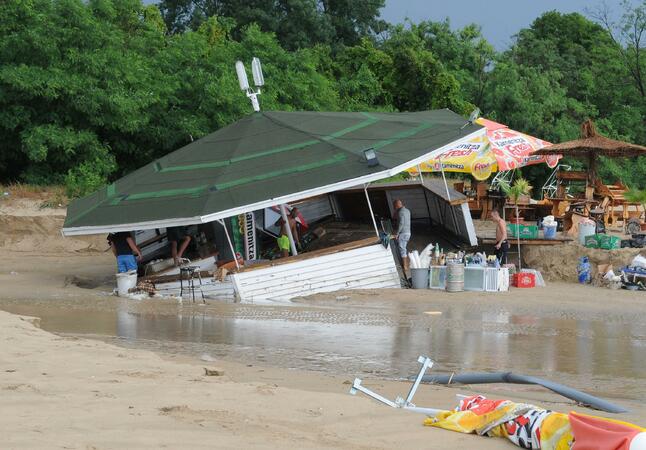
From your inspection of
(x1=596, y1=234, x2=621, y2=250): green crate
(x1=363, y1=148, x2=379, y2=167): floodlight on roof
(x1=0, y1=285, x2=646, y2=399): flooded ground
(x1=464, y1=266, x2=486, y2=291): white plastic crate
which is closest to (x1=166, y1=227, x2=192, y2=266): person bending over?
(x1=0, y1=285, x2=646, y2=399): flooded ground

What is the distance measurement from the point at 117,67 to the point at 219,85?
306 centimetres

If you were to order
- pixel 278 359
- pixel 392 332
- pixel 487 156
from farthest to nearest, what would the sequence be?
pixel 487 156, pixel 392 332, pixel 278 359

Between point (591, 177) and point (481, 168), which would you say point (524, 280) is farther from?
point (481, 168)

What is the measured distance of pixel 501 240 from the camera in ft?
63.5

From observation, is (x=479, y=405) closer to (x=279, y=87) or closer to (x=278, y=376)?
(x=278, y=376)

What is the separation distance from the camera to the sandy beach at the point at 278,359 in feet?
22.2

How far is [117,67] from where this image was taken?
27.4 metres

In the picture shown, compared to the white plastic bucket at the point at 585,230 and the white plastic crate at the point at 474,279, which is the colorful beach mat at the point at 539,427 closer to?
the white plastic crate at the point at 474,279

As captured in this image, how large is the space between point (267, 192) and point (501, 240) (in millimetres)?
5008

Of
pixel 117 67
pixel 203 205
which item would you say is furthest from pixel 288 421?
pixel 117 67

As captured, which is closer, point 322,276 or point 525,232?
point 322,276

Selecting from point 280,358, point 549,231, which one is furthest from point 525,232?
point 280,358

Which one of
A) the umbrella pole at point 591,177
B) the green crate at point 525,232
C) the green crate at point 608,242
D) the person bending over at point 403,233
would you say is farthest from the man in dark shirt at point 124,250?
the umbrella pole at point 591,177

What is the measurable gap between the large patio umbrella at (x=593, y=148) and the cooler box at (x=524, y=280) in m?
5.44
